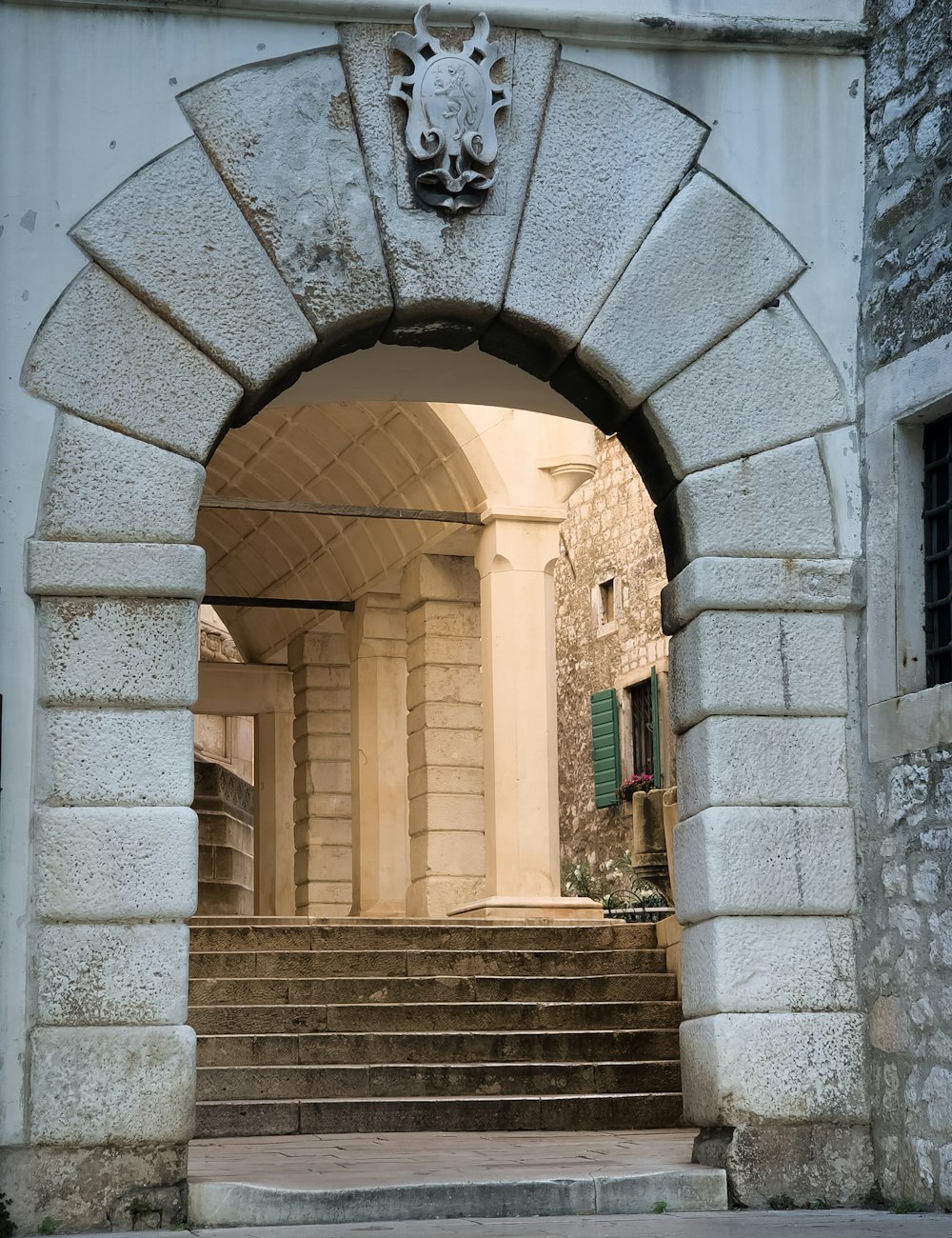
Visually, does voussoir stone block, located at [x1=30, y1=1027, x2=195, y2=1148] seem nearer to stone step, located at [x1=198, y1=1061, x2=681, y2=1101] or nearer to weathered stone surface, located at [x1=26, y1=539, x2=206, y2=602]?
weathered stone surface, located at [x1=26, y1=539, x2=206, y2=602]

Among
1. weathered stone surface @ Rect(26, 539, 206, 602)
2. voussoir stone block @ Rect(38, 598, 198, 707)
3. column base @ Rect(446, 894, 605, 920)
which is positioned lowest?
column base @ Rect(446, 894, 605, 920)

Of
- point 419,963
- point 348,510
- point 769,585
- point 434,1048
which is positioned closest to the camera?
point 769,585

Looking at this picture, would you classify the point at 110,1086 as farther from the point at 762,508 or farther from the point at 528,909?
the point at 528,909

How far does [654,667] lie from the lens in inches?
727

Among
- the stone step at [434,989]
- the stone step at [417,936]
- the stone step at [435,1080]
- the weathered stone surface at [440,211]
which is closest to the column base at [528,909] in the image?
the stone step at [417,936]

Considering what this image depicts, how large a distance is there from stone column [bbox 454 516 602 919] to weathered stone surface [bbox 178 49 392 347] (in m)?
6.24

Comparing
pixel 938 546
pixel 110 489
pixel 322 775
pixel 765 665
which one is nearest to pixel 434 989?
pixel 765 665

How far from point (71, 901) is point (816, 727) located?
8.06 feet

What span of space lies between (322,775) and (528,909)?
494 cm

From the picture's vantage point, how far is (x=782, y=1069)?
5.94m

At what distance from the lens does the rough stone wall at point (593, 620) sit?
18578mm

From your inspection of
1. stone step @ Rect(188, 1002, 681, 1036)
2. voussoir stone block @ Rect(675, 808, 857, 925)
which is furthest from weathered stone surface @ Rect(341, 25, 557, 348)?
stone step @ Rect(188, 1002, 681, 1036)

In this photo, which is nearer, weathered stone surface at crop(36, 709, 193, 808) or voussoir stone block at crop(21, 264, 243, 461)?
weathered stone surface at crop(36, 709, 193, 808)

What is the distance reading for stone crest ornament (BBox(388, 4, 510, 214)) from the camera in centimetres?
623
